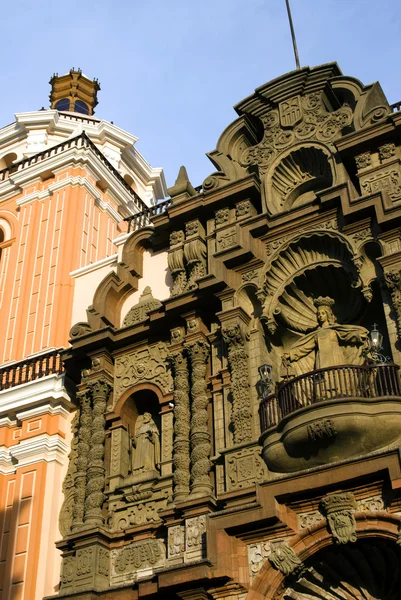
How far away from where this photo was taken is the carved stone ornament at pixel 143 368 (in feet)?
48.1

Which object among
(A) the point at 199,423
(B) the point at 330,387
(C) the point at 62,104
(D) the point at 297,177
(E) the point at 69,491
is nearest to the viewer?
(B) the point at 330,387

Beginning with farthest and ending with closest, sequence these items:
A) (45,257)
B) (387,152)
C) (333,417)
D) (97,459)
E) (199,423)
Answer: (45,257) → (97,459) → (387,152) → (199,423) → (333,417)

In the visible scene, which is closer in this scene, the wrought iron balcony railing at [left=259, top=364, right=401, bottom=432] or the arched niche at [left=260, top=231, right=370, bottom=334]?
the wrought iron balcony railing at [left=259, top=364, right=401, bottom=432]

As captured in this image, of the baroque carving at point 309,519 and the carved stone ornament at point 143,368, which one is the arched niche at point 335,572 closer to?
the baroque carving at point 309,519

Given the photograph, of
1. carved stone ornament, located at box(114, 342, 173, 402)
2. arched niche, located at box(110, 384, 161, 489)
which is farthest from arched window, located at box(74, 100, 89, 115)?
arched niche, located at box(110, 384, 161, 489)

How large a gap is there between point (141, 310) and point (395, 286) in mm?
5213

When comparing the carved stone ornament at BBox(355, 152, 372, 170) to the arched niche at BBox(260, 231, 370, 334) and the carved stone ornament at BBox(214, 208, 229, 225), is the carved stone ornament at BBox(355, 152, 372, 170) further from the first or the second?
the carved stone ornament at BBox(214, 208, 229, 225)

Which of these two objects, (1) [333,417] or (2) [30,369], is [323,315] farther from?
(2) [30,369]

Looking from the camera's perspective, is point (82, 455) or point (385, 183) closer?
point (385, 183)

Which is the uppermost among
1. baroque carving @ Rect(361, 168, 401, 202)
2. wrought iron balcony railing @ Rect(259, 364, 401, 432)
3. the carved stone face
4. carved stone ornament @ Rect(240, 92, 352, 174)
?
carved stone ornament @ Rect(240, 92, 352, 174)

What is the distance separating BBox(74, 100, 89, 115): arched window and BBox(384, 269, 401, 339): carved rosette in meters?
17.4

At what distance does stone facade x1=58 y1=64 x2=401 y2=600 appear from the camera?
11172 mm

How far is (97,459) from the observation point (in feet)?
A: 46.3

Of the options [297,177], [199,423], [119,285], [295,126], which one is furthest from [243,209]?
[199,423]
